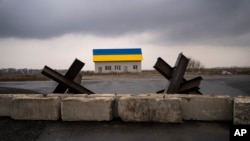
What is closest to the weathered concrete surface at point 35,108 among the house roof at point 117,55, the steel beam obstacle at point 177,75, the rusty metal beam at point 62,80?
the rusty metal beam at point 62,80

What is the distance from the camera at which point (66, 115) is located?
538cm

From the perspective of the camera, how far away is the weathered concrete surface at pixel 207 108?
16.6 ft

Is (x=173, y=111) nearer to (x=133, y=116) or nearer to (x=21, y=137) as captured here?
(x=133, y=116)

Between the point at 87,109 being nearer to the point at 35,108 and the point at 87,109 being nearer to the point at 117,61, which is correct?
the point at 35,108

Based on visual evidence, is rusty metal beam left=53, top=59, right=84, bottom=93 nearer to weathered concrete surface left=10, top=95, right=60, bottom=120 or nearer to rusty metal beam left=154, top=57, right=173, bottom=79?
weathered concrete surface left=10, top=95, right=60, bottom=120

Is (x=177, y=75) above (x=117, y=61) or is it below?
below

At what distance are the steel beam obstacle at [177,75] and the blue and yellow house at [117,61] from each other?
61332 millimetres

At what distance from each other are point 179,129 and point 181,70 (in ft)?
6.44

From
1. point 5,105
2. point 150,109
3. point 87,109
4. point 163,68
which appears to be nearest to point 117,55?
point 163,68

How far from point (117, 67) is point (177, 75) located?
207 feet

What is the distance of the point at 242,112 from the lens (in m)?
4.72

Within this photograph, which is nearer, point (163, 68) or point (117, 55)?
point (163, 68)

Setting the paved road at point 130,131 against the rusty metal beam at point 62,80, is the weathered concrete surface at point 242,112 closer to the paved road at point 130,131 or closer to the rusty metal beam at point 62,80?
the paved road at point 130,131

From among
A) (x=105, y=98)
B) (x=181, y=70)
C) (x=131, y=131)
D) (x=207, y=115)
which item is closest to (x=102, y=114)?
(x=105, y=98)
